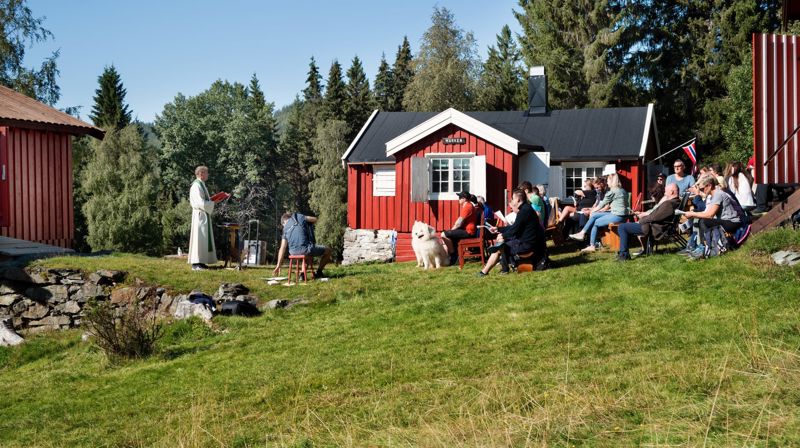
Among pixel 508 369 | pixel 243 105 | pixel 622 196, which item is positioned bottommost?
pixel 508 369

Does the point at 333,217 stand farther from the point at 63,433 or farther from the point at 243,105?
the point at 63,433

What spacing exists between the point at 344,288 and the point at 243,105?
159 feet

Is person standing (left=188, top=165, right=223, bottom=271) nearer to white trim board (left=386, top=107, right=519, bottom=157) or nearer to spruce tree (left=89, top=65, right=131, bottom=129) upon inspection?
white trim board (left=386, top=107, right=519, bottom=157)

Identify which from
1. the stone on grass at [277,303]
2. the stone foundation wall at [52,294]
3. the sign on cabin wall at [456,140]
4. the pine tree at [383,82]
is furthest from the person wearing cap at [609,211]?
the pine tree at [383,82]

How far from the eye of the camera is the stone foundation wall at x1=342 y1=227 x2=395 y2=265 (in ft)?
79.6

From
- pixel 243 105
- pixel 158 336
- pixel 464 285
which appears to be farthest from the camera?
pixel 243 105

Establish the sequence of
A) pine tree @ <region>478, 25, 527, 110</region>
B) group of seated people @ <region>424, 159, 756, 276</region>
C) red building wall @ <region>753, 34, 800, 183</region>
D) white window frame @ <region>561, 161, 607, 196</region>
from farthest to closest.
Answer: pine tree @ <region>478, 25, 527, 110</region>
white window frame @ <region>561, 161, 607, 196</region>
red building wall @ <region>753, 34, 800, 183</region>
group of seated people @ <region>424, 159, 756, 276</region>

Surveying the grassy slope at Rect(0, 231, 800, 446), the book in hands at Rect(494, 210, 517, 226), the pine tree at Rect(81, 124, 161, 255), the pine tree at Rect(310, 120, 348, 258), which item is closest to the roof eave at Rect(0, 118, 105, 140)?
the grassy slope at Rect(0, 231, 800, 446)

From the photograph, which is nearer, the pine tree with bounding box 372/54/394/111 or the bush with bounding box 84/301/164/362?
the bush with bounding box 84/301/164/362

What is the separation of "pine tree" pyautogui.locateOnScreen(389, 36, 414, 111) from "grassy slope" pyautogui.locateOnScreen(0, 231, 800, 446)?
41.7m

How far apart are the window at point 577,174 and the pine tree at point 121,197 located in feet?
77.9

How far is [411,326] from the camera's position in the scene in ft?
32.1

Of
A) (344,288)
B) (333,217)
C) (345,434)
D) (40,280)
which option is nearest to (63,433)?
(345,434)

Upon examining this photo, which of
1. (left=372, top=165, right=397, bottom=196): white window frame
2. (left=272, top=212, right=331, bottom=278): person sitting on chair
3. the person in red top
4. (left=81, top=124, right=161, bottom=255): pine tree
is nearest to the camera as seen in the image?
(left=272, top=212, right=331, bottom=278): person sitting on chair
